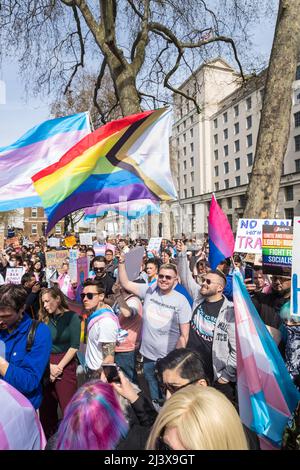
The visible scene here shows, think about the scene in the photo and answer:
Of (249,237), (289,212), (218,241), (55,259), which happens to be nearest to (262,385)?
(218,241)

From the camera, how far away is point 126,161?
4.57 meters

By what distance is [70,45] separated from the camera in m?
11.1

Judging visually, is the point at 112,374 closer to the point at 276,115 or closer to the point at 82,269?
the point at 82,269

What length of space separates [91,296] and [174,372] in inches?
68.7

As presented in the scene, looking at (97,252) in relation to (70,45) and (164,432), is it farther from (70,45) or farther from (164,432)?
(164,432)

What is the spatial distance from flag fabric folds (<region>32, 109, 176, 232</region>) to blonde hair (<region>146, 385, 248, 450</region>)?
3037 mm

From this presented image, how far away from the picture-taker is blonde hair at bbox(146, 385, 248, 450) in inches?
58.4

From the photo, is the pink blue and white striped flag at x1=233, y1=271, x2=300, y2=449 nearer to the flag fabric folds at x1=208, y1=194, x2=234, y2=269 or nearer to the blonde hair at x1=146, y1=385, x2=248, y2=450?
the blonde hair at x1=146, y1=385, x2=248, y2=450

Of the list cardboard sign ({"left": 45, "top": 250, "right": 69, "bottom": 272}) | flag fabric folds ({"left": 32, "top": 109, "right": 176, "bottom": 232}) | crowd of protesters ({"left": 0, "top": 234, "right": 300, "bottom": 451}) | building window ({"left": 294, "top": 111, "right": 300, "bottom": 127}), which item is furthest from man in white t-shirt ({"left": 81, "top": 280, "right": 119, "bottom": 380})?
building window ({"left": 294, "top": 111, "right": 300, "bottom": 127})

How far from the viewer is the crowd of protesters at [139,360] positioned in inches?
62.0

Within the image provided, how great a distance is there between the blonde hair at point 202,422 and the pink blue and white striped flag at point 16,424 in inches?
24.5

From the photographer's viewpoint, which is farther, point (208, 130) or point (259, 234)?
point (208, 130)

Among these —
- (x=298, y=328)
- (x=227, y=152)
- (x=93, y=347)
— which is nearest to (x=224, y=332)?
(x=298, y=328)

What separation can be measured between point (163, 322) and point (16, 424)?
2.14 metres
